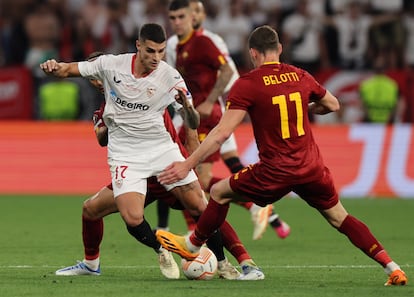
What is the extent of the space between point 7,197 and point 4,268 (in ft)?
27.4

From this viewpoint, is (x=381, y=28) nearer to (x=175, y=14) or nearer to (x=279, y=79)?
(x=175, y=14)

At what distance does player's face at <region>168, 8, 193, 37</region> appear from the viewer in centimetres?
1300

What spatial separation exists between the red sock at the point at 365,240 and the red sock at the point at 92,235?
2.11 metres

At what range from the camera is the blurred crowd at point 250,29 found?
21.2 m

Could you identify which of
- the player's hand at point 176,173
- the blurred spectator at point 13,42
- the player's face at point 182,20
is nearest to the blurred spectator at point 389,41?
the blurred spectator at point 13,42

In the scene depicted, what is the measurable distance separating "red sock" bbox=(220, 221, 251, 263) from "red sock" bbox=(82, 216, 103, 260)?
1.04 metres

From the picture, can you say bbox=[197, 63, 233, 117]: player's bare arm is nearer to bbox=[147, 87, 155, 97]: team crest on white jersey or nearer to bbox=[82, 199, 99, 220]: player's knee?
bbox=[147, 87, 155, 97]: team crest on white jersey

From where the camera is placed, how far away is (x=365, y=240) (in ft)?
30.6

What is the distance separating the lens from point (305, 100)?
365 inches

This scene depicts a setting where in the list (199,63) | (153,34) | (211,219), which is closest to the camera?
(211,219)

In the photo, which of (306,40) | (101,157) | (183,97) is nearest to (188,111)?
(183,97)

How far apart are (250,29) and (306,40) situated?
1.01 metres

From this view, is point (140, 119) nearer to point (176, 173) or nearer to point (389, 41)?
point (176, 173)

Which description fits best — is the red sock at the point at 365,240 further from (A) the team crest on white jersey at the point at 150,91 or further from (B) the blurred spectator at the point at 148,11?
(B) the blurred spectator at the point at 148,11
